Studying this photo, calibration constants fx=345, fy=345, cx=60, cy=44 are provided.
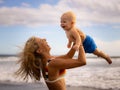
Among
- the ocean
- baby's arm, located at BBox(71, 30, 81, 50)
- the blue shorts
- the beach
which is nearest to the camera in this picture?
baby's arm, located at BBox(71, 30, 81, 50)

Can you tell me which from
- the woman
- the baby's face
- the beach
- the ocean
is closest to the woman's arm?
the woman

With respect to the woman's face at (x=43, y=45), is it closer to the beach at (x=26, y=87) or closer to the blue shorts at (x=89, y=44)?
the blue shorts at (x=89, y=44)

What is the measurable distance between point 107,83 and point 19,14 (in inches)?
80.2

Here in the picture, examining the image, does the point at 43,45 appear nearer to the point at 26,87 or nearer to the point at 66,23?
the point at 66,23

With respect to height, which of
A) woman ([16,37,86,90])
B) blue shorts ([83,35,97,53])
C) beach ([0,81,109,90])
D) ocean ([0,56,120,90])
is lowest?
ocean ([0,56,120,90])

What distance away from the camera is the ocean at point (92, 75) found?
496 centimetres

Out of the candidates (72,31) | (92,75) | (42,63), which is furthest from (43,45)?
(92,75)

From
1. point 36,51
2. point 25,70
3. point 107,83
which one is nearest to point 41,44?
point 36,51

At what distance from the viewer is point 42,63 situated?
162cm

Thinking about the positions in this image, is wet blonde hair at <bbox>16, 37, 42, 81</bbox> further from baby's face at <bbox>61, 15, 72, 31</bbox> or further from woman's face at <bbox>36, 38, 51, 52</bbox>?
baby's face at <bbox>61, 15, 72, 31</bbox>

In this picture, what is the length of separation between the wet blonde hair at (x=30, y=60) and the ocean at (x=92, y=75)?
3104 millimetres

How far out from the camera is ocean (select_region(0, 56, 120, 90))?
16.3ft

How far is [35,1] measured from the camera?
5.85 meters

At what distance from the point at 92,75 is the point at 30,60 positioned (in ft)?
13.3
